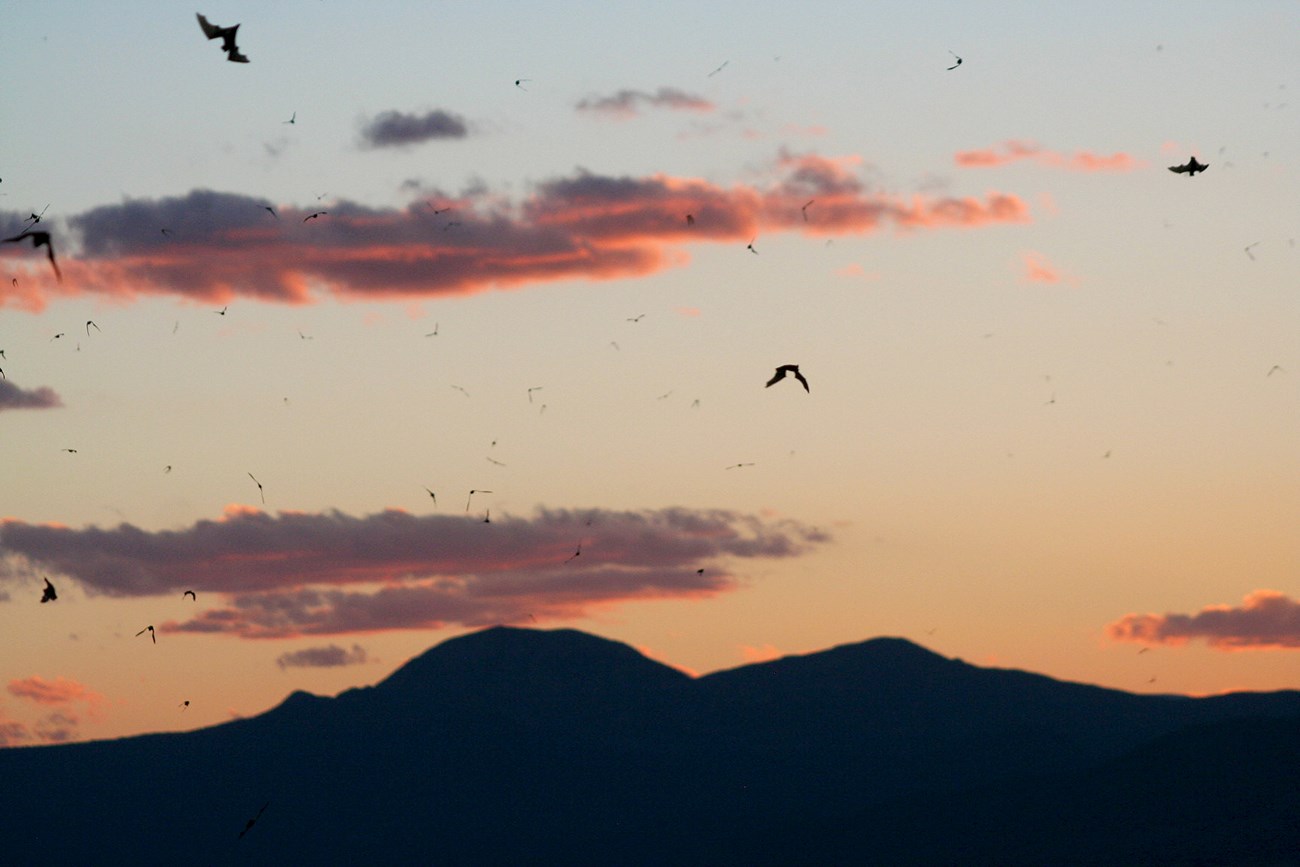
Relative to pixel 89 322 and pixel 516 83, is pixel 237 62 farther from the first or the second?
pixel 89 322

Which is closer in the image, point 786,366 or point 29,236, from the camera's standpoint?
point 29,236

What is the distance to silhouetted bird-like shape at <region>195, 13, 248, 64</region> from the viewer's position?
2088 inches

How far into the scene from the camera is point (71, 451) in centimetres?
7662

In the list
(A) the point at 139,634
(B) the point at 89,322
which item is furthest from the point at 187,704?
(B) the point at 89,322

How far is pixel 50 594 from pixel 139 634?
15.4 metres

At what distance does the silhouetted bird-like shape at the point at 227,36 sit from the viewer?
174ft

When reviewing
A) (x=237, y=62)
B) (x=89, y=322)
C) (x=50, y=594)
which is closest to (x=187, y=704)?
(x=89, y=322)

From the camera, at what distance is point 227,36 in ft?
176

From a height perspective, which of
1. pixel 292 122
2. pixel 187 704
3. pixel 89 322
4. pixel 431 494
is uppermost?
pixel 292 122

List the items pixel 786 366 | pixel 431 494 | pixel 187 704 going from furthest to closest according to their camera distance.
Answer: pixel 187 704
pixel 431 494
pixel 786 366

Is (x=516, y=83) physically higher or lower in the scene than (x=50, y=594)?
higher

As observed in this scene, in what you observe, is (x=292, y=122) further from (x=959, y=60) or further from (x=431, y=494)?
(x=959, y=60)

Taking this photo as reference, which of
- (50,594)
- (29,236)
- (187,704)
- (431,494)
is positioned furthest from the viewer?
(187,704)

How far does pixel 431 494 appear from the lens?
77625 mm
